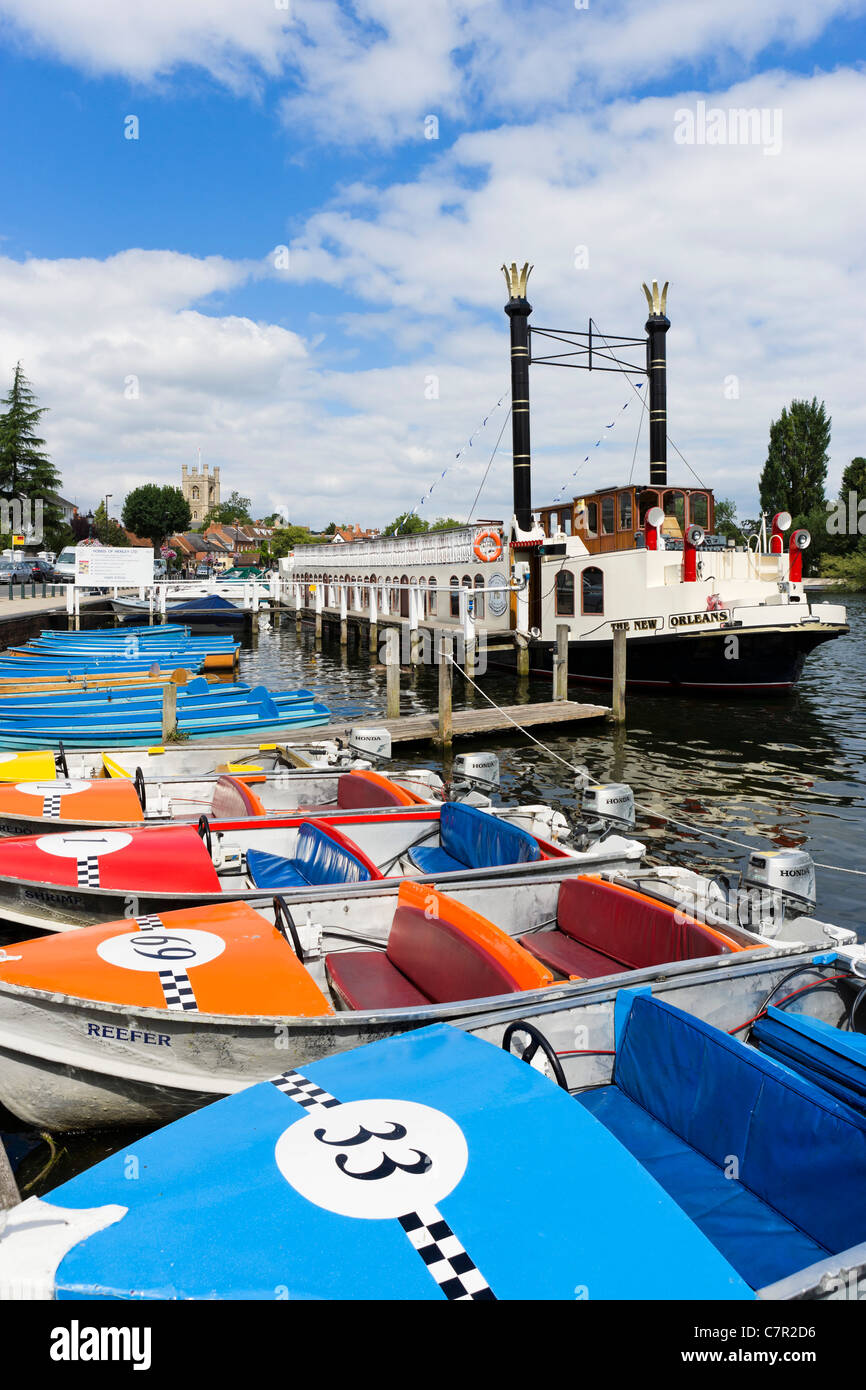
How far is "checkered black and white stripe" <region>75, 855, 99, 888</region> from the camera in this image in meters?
7.34

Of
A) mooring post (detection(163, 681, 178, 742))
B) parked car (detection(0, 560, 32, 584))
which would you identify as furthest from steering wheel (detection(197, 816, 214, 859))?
parked car (detection(0, 560, 32, 584))

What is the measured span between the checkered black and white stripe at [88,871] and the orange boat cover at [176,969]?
1.36 metres

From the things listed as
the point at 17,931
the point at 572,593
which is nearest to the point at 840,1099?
the point at 17,931

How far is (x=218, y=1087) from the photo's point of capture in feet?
16.8

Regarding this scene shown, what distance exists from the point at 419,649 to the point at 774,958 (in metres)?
27.7

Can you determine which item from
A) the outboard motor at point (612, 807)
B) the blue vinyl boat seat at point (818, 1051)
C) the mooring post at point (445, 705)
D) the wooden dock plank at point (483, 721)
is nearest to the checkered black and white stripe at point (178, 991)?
the blue vinyl boat seat at point (818, 1051)

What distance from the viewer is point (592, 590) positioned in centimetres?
2694

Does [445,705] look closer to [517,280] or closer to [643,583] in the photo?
[643,583]

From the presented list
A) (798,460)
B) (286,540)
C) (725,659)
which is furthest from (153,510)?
(725,659)

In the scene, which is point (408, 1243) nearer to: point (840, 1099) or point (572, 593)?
point (840, 1099)

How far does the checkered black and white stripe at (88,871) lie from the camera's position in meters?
7.34

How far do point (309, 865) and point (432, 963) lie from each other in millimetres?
2580

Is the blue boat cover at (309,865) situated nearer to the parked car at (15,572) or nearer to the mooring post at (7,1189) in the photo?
the mooring post at (7,1189)
